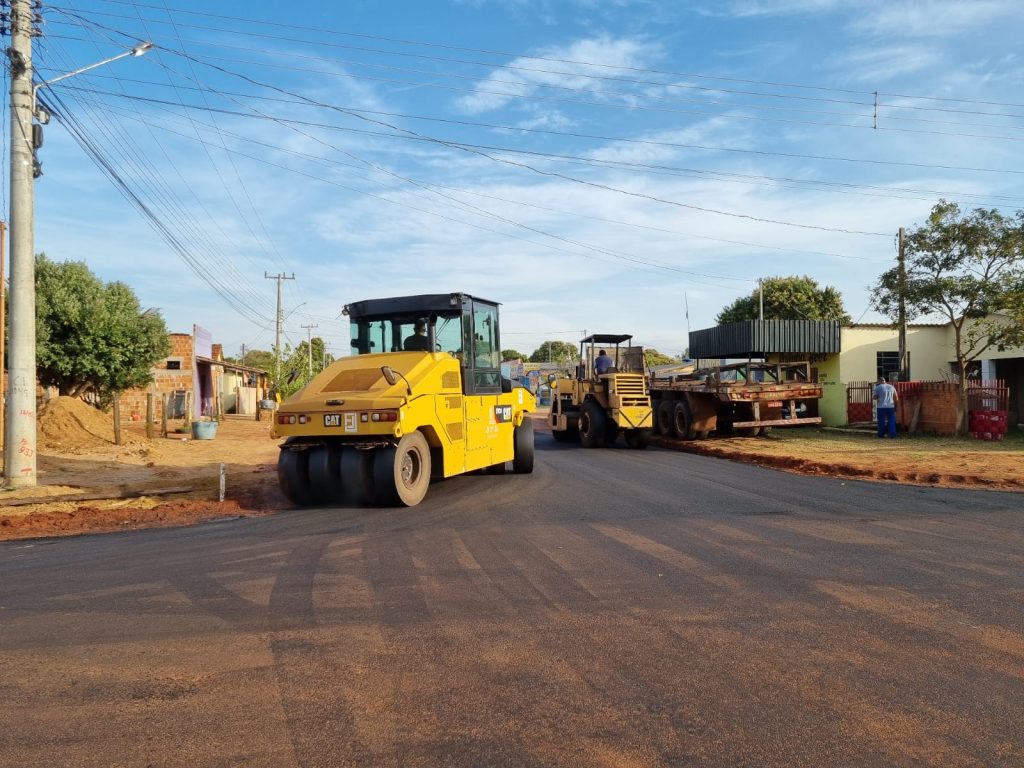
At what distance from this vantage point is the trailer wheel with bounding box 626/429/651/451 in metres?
19.0

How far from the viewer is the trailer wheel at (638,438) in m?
19.0

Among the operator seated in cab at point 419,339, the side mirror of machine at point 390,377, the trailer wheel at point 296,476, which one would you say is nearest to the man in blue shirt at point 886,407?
the operator seated in cab at point 419,339

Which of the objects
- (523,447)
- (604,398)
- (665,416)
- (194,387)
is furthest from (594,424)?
(194,387)

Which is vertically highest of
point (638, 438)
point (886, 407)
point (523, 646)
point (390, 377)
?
point (390, 377)

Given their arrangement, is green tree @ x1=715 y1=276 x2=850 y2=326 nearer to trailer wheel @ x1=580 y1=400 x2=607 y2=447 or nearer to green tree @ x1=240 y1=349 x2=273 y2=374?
trailer wheel @ x1=580 y1=400 x2=607 y2=447

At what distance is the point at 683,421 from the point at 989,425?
7164 mm

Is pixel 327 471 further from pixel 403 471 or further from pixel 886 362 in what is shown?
pixel 886 362

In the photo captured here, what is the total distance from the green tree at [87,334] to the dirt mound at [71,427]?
147cm

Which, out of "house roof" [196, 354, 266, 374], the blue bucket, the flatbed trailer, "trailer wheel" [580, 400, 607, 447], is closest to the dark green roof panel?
the flatbed trailer

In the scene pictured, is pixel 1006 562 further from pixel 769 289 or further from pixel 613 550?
pixel 769 289

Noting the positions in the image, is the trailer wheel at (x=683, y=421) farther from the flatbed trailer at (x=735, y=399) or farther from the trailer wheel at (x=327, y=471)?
the trailer wheel at (x=327, y=471)

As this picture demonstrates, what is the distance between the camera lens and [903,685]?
12.7 feet

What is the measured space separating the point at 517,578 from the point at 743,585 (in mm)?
1639

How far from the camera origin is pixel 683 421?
20.8 metres
